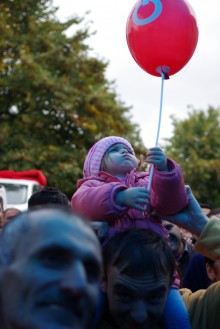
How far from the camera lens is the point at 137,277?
2510mm

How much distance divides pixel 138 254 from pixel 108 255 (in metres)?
0.14

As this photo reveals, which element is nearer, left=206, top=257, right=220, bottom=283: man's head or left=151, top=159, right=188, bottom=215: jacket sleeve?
left=151, top=159, right=188, bottom=215: jacket sleeve

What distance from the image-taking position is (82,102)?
72.4 feet

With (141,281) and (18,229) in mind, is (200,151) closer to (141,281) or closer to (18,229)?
(141,281)

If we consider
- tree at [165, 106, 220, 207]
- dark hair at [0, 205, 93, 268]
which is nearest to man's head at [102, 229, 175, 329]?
dark hair at [0, 205, 93, 268]

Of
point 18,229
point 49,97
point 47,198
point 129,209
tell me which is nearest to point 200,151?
point 49,97

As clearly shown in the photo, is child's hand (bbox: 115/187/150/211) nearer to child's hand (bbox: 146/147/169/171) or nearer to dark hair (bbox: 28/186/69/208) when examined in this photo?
child's hand (bbox: 146/147/169/171)

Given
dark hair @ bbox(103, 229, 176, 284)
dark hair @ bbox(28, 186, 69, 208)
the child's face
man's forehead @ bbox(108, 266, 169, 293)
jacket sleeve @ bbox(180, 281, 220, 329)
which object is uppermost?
the child's face

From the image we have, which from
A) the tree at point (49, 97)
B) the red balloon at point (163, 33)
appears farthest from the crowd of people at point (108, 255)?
the tree at point (49, 97)

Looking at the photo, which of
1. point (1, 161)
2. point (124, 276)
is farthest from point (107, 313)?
point (1, 161)

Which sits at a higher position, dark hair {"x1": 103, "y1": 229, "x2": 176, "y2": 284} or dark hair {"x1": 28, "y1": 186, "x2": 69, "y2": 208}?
dark hair {"x1": 103, "y1": 229, "x2": 176, "y2": 284}

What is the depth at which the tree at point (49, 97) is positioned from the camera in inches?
819

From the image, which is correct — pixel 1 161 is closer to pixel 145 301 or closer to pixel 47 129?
pixel 47 129

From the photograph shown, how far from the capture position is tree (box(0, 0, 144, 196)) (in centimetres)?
2080
